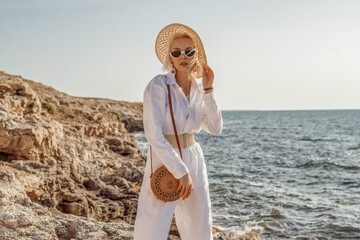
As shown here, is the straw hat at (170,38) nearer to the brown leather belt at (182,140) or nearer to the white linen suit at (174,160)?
the white linen suit at (174,160)

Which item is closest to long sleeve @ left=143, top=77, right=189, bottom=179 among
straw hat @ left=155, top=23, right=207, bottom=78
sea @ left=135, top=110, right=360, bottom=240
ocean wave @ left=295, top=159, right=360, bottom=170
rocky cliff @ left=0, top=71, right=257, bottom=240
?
straw hat @ left=155, top=23, right=207, bottom=78

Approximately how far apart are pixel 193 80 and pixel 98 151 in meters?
8.25

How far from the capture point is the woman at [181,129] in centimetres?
269

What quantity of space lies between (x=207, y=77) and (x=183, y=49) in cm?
29

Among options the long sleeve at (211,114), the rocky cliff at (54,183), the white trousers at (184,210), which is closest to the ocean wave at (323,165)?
the rocky cliff at (54,183)

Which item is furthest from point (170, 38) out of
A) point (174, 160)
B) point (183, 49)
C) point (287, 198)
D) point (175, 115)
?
point (287, 198)

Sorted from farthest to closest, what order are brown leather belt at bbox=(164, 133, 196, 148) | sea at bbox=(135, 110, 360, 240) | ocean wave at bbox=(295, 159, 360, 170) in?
1. ocean wave at bbox=(295, 159, 360, 170)
2. sea at bbox=(135, 110, 360, 240)
3. brown leather belt at bbox=(164, 133, 196, 148)

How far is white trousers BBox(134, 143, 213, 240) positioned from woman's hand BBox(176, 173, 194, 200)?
3.8 inches

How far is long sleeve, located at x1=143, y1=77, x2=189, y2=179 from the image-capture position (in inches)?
104

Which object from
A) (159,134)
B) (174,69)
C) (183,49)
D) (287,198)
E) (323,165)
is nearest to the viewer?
Result: (159,134)

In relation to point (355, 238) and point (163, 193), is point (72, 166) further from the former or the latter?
point (355, 238)

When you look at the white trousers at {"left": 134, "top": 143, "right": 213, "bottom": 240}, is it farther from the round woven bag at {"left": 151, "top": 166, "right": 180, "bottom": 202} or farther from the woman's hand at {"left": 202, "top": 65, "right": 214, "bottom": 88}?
the woman's hand at {"left": 202, "top": 65, "right": 214, "bottom": 88}

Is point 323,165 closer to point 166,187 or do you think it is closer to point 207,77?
point 207,77

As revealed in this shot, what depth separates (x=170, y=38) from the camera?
9.95 ft
